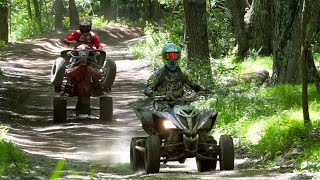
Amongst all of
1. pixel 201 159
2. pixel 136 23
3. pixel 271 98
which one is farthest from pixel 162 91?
pixel 136 23

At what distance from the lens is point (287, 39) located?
13.9m

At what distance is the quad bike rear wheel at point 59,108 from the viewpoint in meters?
14.7

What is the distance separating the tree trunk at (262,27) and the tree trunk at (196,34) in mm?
4007

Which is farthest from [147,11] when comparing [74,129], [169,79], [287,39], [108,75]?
[169,79]

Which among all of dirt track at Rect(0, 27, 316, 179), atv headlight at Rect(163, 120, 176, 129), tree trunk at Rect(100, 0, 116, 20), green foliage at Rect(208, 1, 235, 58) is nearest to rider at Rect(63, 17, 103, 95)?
dirt track at Rect(0, 27, 316, 179)

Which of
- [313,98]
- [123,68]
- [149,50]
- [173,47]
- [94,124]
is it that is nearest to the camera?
[173,47]

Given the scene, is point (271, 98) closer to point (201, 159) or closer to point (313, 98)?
point (313, 98)

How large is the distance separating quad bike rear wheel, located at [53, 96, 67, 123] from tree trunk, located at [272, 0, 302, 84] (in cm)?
535

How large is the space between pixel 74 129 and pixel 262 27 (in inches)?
375

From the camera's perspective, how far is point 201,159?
27.9 feet

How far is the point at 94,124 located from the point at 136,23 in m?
38.4

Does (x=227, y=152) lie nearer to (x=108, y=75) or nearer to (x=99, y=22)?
(x=108, y=75)

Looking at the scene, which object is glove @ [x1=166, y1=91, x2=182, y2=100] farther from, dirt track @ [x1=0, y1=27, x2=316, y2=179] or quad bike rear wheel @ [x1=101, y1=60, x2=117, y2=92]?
quad bike rear wheel @ [x1=101, y1=60, x2=117, y2=92]

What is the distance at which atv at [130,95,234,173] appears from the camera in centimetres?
841
